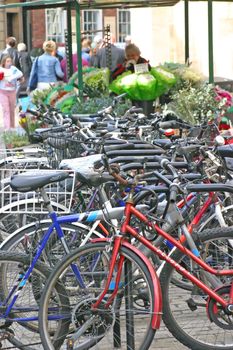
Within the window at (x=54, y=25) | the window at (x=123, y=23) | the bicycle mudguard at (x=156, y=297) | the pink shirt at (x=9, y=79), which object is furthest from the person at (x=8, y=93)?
the window at (x=123, y=23)

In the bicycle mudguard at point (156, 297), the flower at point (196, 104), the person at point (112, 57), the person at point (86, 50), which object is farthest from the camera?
the person at point (86, 50)

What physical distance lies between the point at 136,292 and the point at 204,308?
0.39 meters

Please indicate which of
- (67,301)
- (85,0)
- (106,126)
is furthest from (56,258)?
(85,0)

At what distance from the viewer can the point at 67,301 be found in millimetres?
4926

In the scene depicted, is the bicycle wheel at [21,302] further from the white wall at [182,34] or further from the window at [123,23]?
the window at [123,23]

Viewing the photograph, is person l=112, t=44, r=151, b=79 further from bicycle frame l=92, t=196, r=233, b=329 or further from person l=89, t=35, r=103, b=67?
bicycle frame l=92, t=196, r=233, b=329

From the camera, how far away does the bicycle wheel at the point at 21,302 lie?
→ 508 cm

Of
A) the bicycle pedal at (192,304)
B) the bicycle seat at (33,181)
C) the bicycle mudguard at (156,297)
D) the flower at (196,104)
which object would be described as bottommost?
the bicycle pedal at (192,304)

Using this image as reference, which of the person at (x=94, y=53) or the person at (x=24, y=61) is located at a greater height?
the person at (x=94, y=53)

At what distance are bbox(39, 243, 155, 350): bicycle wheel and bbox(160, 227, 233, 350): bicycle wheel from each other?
176mm

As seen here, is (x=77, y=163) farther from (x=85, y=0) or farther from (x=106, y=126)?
(x=85, y=0)

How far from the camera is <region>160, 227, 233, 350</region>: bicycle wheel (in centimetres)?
495

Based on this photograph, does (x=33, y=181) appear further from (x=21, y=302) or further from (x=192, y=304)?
(x=192, y=304)

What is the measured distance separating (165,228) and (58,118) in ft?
14.2
